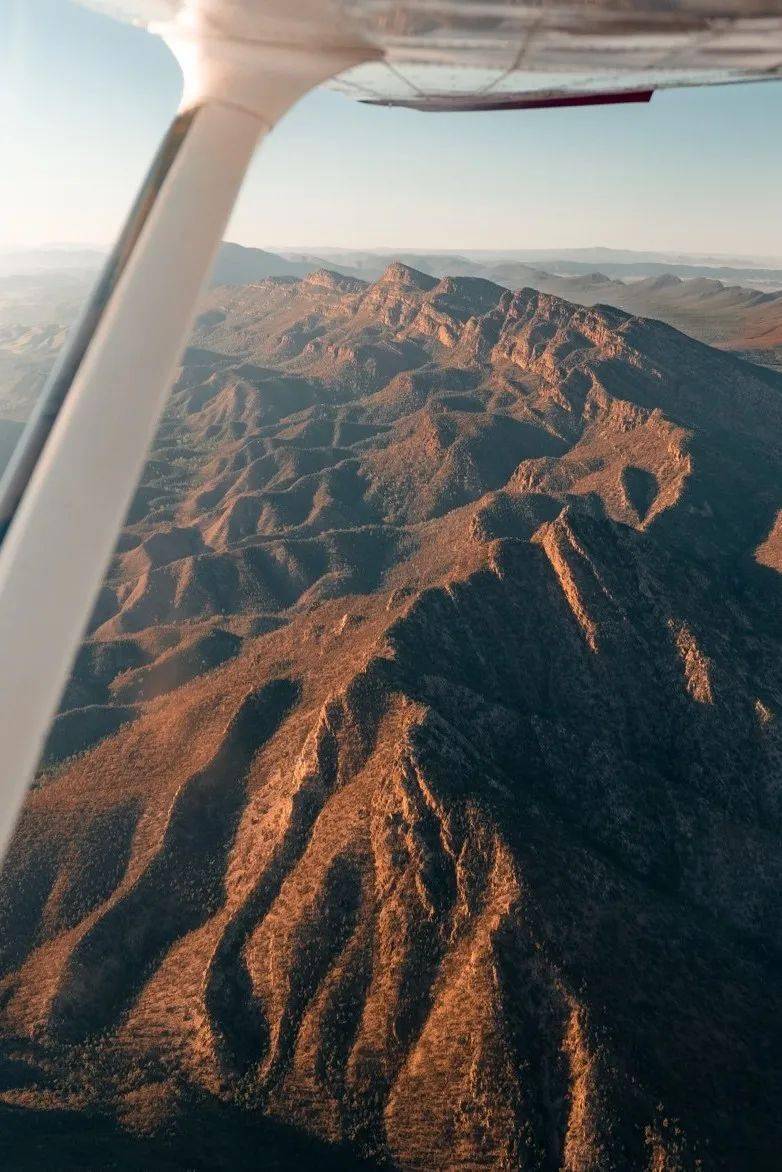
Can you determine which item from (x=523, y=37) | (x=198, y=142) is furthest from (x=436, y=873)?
(x=198, y=142)

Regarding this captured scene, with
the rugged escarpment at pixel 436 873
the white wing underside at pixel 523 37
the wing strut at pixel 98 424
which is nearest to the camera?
the wing strut at pixel 98 424

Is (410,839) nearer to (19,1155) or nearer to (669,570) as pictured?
(19,1155)

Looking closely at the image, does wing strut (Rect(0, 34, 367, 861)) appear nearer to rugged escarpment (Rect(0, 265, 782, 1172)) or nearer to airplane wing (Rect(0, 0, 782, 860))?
airplane wing (Rect(0, 0, 782, 860))

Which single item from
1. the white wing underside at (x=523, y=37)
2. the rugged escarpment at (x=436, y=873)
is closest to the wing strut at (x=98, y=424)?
the white wing underside at (x=523, y=37)

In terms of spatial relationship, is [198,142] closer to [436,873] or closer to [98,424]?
[98,424]

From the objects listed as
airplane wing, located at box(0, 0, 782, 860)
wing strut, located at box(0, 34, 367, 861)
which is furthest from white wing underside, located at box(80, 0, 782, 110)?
wing strut, located at box(0, 34, 367, 861)

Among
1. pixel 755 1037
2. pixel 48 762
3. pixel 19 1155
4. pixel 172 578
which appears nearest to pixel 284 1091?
pixel 19 1155

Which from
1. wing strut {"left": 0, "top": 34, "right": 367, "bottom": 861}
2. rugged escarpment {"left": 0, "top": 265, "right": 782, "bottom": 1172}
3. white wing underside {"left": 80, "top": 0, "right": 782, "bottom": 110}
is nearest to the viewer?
wing strut {"left": 0, "top": 34, "right": 367, "bottom": 861}

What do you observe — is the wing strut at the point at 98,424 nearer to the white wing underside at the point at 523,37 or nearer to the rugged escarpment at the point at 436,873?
the white wing underside at the point at 523,37
